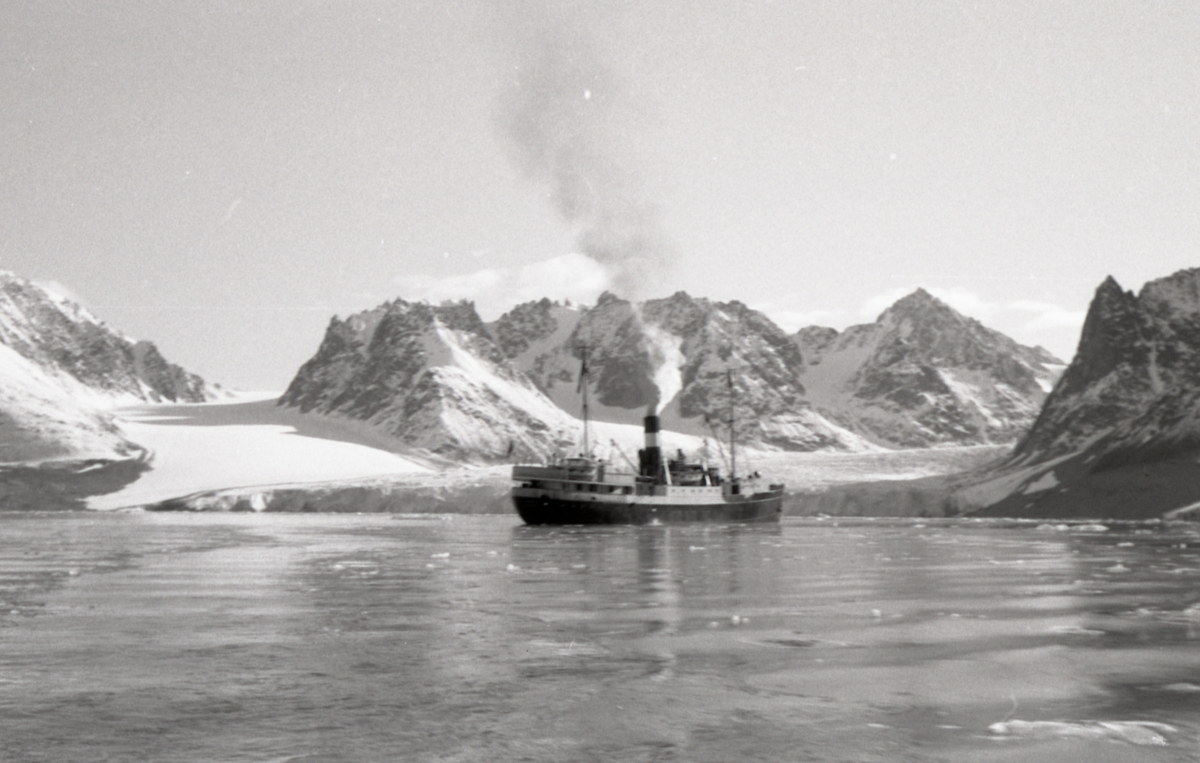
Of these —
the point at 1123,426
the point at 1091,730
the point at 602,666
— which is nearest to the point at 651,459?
the point at 1123,426

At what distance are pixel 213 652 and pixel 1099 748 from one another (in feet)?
42.3

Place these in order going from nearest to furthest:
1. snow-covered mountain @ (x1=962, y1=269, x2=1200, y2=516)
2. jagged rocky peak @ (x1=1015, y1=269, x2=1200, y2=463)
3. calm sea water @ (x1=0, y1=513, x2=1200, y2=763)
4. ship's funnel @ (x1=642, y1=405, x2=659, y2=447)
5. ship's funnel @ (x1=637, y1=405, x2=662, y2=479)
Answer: calm sea water @ (x1=0, y1=513, x2=1200, y2=763) < ship's funnel @ (x1=637, y1=405, x2=662, y2=479) < ship's funnel @ (x1=642, y1=405, x2=659, y2=447) < snow-covered mountain @ (x1=962, y1=269, x2=1200, y2=516) < jagged rocky peak @ (x1=1015, y1=269, x2=1200, y2=463)

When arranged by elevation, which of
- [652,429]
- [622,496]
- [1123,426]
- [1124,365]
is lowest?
Result: [622,496]

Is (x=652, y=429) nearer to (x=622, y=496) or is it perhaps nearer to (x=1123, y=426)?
(x=622, y=496)

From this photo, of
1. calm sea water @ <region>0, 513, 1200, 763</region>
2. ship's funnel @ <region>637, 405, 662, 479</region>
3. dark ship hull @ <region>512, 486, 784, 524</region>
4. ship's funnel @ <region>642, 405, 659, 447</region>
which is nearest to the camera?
calm sea water @ <region>0, 513, 1200, 763</region>

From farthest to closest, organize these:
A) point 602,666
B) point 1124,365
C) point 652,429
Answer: point 1124,365, point 652,429, point 602,666

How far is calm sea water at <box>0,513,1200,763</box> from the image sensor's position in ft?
39.9

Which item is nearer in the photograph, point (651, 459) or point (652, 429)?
point (651, 459)

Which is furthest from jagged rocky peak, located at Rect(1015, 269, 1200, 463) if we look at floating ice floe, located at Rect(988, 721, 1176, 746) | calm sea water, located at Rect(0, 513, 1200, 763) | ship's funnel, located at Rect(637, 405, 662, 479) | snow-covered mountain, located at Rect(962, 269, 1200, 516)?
floating ice floe, located at Rect(988, 721, 1176, 746)

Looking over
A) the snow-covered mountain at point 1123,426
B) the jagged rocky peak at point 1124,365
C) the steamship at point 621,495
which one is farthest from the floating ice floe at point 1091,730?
the jagged rocky peak at point 1124,365

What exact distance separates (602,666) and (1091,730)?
6846 millimetres

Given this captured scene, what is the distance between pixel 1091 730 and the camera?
12.6 m

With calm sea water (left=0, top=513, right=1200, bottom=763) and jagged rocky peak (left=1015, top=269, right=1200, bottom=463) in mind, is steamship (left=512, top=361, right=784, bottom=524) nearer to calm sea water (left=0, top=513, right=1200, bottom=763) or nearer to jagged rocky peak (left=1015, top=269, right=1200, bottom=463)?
calm sea water (left=0, top=513, right=1200, bottom=763)

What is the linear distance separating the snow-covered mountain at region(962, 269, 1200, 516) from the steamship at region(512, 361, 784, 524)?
34.9m
